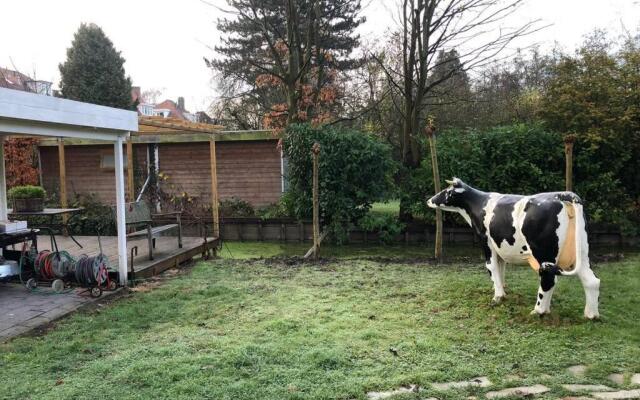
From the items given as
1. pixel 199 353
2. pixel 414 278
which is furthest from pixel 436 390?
pixel 414 278

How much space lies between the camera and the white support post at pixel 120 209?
6020mm

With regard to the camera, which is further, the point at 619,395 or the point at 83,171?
the point at 83,171

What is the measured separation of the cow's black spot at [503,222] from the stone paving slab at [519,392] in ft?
6.23

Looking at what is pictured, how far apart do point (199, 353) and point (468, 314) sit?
2651mm

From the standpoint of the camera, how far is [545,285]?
4582mm

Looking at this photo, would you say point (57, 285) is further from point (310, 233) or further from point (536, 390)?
point (310, 233)

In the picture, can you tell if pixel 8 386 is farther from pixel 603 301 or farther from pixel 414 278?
pixel 603 301

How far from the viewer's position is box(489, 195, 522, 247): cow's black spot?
4785 millimetres

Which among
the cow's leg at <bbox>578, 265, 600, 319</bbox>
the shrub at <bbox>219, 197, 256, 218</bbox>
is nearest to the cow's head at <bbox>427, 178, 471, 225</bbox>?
the cow's leg at <bbox>578, 265, 600, 319</bbox>

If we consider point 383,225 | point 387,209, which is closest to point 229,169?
point 387,209

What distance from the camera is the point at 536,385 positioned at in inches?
124

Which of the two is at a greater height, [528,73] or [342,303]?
[528,73]

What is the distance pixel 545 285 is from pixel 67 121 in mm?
5114

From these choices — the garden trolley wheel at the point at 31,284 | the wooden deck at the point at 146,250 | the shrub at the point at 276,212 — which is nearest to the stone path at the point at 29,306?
the garden trolley wheel at the point at 31,284
